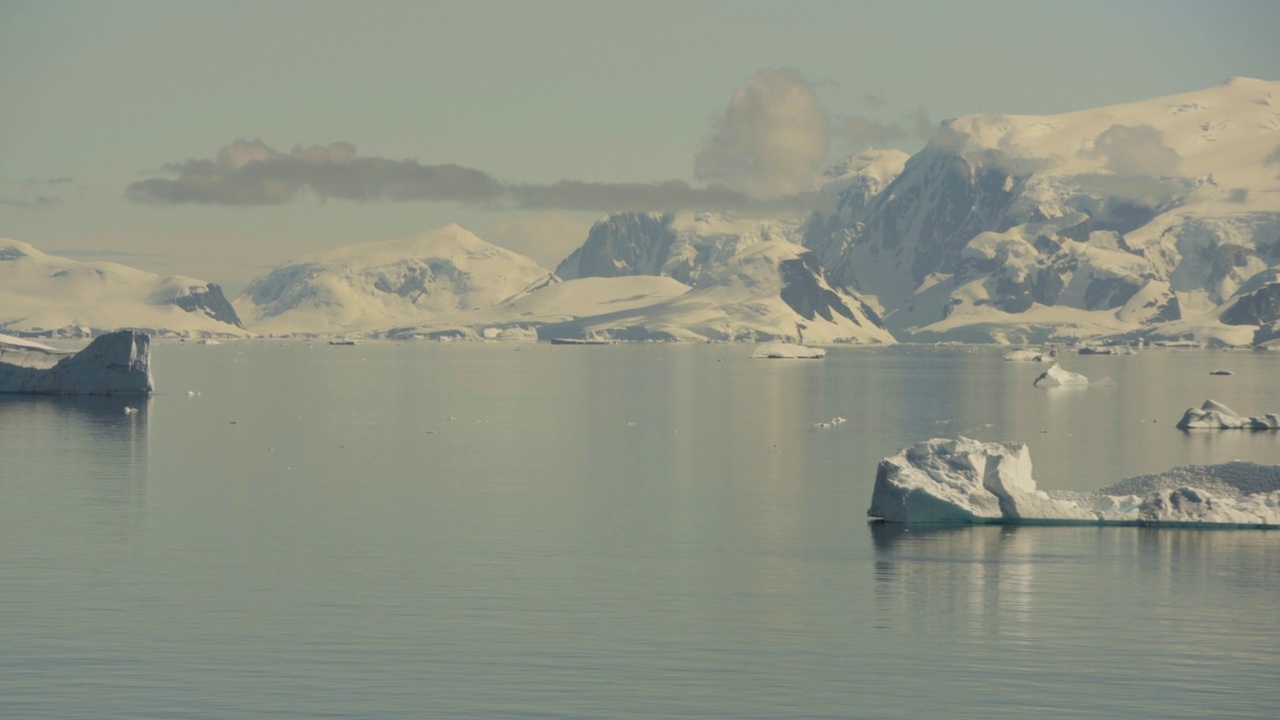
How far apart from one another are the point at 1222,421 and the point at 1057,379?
233 ft

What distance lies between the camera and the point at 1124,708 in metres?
29.4

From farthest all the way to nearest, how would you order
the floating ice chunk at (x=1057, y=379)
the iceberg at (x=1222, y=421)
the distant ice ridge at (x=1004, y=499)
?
the floating ice chunk at (x=1057, y=379) → the iceberg at (x=1222, y=421) → the distant ice ridge at (x=1004, y=499)

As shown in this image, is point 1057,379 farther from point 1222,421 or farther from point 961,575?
point 961,575

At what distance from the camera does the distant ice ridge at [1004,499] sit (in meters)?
51.8

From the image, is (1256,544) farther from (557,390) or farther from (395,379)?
(395,379)

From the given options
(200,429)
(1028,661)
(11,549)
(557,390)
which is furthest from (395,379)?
(1028,661)

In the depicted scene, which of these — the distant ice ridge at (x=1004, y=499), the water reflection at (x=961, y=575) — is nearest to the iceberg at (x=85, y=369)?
the distant ice ridge at (x=1004, y=499)

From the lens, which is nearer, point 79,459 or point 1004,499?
point 1004,499

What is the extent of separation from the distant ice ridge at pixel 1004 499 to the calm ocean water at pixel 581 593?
0.93m

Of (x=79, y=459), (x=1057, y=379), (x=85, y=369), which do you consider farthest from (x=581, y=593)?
(x=1057, y=379)

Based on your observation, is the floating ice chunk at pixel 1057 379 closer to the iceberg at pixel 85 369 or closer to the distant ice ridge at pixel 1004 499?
the iceberg at pixel 85 369

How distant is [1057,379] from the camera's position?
564ft

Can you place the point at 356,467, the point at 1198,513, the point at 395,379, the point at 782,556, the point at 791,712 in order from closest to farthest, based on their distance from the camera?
1. the point at 791,712
2. the point at 782,556
3. the point at 1198,513
4. the point at 356,467
5. the point at 395,379

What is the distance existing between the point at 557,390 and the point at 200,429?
68.8 m
